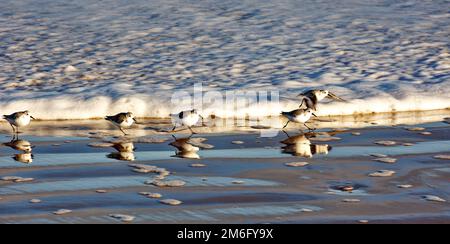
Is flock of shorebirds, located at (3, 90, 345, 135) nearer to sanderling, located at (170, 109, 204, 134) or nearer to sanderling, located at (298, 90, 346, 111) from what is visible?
sanderling, located at (170, 109, 204, 134)

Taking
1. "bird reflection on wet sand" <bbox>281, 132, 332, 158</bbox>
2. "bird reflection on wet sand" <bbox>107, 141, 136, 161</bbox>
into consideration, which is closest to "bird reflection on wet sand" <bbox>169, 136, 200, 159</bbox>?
"bird reflection on wet sand" <bbox>107, 141, 136, 161</bbox>

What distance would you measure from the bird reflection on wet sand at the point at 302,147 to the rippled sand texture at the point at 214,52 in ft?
3.10

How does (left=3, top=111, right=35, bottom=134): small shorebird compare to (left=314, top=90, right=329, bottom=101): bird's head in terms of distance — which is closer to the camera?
(left=3, top=111, right=35, bottom=134): small shorebird

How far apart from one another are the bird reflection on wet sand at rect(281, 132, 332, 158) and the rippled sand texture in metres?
0.94

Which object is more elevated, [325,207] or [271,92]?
[271,92]

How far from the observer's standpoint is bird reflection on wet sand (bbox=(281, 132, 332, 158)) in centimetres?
631

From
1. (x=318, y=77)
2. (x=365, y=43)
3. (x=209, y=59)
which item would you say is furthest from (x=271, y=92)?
(x=365, y=43)

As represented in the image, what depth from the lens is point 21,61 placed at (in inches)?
378

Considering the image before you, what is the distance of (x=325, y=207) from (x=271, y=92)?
135 inches

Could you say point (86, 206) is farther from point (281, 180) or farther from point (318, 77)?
point (318, 77)

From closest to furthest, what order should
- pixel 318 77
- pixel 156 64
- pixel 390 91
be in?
pixel 390 91 < pixel 318 77 < pixel 156 64

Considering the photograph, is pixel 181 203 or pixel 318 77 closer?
pixel 181 203

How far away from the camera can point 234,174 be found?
5668 mm

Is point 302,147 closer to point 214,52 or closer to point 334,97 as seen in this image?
point 334,97
